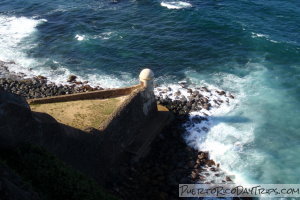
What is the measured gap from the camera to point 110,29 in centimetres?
4475

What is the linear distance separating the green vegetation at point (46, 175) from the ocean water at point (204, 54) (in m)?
11.5

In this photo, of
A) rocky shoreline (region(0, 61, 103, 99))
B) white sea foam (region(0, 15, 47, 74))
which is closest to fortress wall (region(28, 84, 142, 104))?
rocky shoreline (region(0, 61, 103, 99))

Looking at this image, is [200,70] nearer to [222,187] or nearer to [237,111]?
[237,111]

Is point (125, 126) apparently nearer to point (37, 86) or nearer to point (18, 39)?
point (37, 86)

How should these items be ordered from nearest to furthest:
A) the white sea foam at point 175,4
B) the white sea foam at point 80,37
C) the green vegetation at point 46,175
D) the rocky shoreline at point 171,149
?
the green vegetation at point 46,175 → the rocky shoreline at point 171,149 → the white sea foam at point 80,37 → the white sea foam at point 175,4

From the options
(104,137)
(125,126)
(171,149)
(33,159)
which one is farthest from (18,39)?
(33,159)

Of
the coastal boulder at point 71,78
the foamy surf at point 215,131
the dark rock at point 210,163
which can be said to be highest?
the coastal boulder at point 71,78

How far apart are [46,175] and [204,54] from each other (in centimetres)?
2594

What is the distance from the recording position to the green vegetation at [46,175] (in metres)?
16.6

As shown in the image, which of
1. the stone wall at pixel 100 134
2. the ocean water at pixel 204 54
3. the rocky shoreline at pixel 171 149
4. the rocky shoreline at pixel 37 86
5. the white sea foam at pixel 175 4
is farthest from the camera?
the white sea foam at pixel 175 4

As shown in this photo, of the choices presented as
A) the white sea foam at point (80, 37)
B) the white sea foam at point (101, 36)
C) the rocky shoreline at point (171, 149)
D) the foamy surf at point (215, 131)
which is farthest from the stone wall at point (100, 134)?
the white sea foam at point (80, 37)

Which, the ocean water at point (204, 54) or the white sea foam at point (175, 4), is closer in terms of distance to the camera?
the ocean water at point (204, 54)

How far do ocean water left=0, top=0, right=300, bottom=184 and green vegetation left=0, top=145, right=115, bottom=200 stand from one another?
11541mm

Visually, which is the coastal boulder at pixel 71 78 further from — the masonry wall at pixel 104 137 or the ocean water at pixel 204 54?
the masonry wall at pixel 104 137
